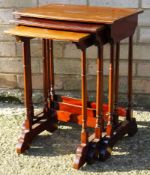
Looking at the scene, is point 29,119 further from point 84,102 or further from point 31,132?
point 84,102

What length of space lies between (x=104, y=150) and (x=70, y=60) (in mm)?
1346

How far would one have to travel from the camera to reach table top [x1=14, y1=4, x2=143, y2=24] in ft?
10.8

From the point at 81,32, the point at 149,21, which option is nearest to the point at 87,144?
the point at 81,32

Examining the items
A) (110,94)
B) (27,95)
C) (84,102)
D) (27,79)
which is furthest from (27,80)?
(110,94)

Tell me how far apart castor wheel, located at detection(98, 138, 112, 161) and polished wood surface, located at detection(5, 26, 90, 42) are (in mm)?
958

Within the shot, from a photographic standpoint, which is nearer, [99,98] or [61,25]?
[61,25]

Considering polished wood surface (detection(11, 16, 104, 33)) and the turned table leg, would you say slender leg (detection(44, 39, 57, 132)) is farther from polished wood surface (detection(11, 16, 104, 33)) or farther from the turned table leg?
polished wood surface (detection(11, 16, 104, 33))

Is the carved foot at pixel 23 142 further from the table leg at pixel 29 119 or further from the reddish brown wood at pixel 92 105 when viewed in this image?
the reddish brown wood at pixel 92 105

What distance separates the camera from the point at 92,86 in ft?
15.5

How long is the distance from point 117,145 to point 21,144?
0.84 meters

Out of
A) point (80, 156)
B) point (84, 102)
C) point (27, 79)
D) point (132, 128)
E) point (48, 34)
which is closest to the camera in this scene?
point (48, 34)

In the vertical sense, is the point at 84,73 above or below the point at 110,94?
above

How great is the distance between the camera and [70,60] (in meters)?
4.66

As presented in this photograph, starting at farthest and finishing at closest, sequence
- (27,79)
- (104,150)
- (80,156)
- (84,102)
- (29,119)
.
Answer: (29,119), (27,79), (104,150), (80,156), (84,102)
